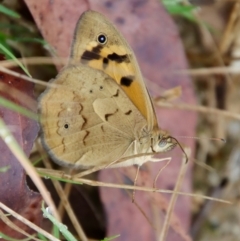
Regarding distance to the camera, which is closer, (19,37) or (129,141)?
(129,141)

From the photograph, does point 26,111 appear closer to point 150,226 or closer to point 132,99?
point 132,99

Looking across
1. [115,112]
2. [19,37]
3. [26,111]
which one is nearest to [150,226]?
[115,112]

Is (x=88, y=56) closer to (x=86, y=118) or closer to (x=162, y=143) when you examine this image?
(x=86, y=118)

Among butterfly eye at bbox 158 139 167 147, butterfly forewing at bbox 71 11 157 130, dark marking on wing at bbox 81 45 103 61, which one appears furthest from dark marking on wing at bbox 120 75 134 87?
butterfly eye at bbox 158 139 167 147

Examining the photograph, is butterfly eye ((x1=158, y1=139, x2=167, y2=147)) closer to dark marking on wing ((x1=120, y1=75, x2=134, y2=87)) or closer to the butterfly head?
the butterfly head

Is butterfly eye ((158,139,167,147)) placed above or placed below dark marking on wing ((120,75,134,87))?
below

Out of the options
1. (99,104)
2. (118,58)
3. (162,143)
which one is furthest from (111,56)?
(162,143)

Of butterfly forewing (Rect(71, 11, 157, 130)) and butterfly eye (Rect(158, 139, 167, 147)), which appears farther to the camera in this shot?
butterfly eye (Rect(158, 139, 167, 147))

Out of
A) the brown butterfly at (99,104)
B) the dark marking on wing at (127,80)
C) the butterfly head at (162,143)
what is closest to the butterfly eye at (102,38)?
the brown butterfly at (99,104)
